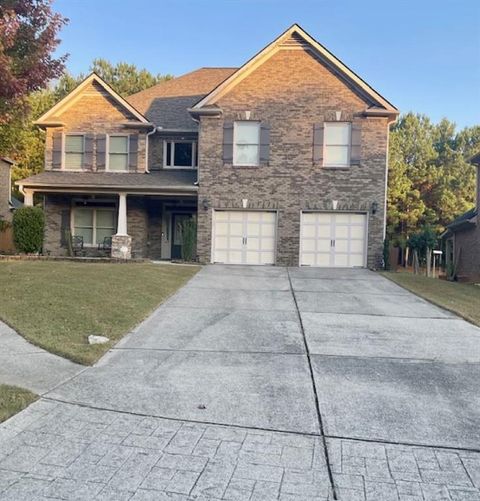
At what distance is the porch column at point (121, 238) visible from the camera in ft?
64.9

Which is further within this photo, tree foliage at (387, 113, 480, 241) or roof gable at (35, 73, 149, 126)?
tree foliage at (387, 113, 480, 241)

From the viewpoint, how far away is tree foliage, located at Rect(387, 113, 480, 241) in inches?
1435

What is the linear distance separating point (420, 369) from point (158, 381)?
10.5 feet

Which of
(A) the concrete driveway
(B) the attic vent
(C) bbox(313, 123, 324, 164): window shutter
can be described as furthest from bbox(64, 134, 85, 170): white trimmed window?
(A) the concrete driveway

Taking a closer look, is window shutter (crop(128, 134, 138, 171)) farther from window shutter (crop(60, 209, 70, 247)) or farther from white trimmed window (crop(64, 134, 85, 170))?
window shutter (crop(60, 209, 70, 247))

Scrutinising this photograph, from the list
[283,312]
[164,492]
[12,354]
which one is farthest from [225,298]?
[164,492]

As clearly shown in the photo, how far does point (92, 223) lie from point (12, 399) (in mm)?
17583

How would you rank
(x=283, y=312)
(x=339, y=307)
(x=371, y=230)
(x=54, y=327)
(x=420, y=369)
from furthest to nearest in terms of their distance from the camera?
(x=371, y=230)
(x=339, y=307)
(x=283, y=312)
(x=54, y=327)
(x=420, y=369)

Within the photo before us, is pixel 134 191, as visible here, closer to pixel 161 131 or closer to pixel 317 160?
pixel 161 131

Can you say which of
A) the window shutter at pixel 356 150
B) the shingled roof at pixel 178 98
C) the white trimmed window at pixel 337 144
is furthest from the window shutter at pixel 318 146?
the shingled roof at pixel 178 98

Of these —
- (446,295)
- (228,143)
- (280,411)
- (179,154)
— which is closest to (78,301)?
(280,411)

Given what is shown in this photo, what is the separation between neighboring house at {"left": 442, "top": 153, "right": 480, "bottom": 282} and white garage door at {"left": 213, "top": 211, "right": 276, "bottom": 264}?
8.03 metres

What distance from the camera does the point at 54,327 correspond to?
25.5ft

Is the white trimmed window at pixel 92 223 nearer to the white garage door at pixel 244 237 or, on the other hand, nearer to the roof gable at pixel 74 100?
the roof gable at pixel 74 100
